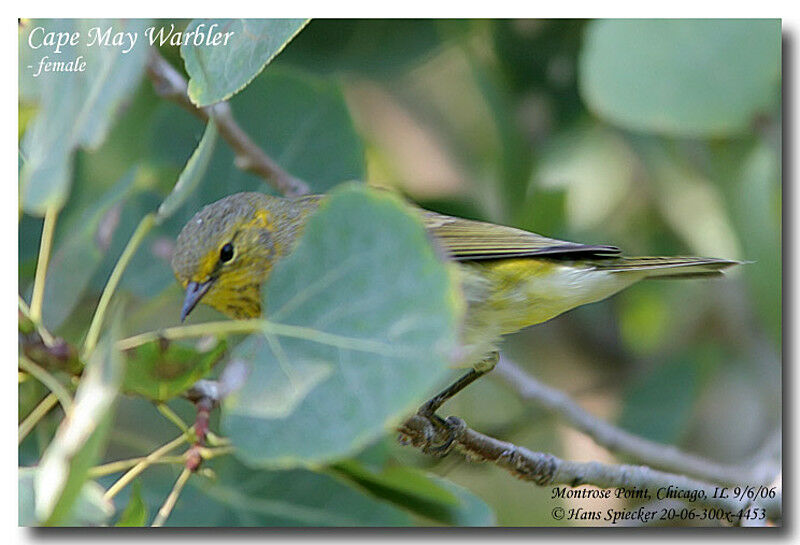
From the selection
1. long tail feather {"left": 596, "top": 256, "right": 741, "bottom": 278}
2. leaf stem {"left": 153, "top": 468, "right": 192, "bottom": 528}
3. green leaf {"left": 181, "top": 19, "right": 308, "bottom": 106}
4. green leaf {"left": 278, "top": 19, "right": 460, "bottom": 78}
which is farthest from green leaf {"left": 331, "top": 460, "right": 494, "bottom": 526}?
green leaf {"left": 278, "top": 19, "right": 460, "bottom": 78}

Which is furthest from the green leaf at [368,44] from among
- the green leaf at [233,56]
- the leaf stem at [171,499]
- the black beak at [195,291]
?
the leaf stem at [171,499]

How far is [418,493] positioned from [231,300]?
41cm

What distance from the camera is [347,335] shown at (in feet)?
3.13

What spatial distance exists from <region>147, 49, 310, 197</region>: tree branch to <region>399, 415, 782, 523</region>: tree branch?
0.56 m

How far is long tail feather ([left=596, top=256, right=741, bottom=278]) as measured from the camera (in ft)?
4.59

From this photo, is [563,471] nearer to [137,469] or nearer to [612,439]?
[612,439]

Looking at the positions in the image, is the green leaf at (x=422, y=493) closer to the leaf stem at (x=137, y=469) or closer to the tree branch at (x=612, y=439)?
the leaf stem at (x=137, y=469)

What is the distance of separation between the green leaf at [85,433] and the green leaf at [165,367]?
0.14m

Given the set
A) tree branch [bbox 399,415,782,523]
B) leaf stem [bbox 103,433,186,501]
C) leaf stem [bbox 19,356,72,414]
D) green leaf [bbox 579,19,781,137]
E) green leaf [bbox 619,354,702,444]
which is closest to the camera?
leaf stem [bbox 19,356,72,414]

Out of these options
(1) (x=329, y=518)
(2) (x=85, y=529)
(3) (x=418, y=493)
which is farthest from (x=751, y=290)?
(2) (x=85, y=529)

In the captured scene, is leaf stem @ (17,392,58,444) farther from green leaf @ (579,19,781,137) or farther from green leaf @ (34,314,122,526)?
green leaf @ (579,19,781,137)

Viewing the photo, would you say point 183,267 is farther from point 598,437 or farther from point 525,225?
point 598,437

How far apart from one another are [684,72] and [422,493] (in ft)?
2.78

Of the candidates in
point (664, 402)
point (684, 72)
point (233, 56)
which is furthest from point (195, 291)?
point (664, 402)
